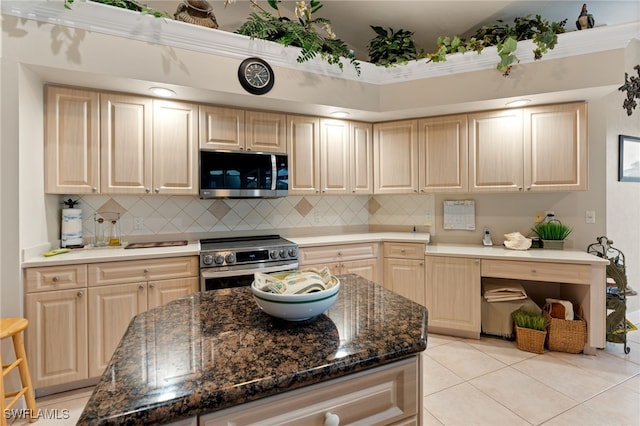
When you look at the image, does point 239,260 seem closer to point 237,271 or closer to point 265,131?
point 237,271

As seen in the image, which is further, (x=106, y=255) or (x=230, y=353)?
(x=106, y=255)

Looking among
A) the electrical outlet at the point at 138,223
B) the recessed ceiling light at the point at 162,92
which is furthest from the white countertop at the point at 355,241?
the recessed ceiling light at the point at 162,92

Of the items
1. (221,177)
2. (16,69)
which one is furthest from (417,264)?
(16,69)

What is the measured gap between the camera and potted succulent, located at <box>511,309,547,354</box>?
2.68 metres

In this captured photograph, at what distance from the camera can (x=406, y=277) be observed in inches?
126

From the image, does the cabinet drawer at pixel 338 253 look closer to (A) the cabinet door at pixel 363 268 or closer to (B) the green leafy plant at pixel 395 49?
(A) the cabinet door at pixel 363 268

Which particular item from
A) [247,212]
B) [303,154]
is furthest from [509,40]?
[247,212]

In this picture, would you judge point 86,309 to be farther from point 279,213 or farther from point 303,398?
point 303,398

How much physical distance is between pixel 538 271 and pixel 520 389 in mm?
1032

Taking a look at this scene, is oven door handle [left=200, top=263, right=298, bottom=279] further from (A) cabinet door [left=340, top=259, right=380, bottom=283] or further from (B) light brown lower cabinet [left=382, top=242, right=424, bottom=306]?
(B) light brown lower cabinet [left=382, top=242, right=424, bottom=306]

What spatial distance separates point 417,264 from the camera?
3.16 metres

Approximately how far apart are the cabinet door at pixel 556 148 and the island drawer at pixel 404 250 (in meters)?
1.22

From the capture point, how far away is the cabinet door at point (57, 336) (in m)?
2.05

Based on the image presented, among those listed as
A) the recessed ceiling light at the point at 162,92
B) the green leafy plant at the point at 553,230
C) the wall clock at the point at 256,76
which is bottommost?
the green leafy plant at the point at 553,230
